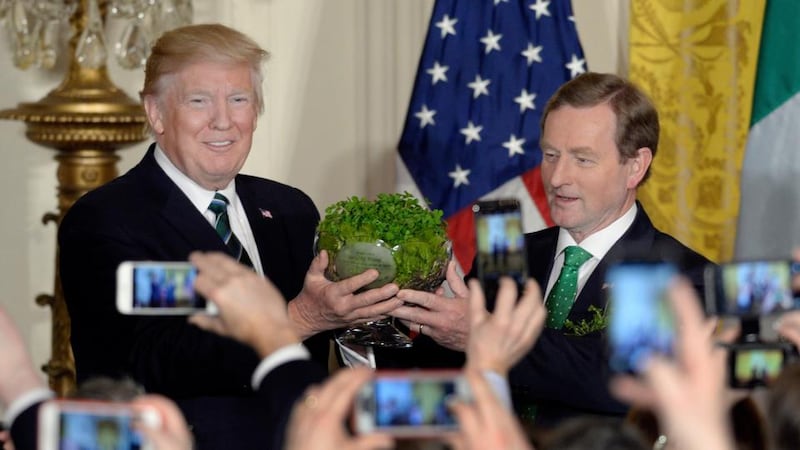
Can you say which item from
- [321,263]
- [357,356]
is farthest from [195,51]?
[357,356]

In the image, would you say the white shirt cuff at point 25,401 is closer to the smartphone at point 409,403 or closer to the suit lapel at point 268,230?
the smartphone at point 409,403

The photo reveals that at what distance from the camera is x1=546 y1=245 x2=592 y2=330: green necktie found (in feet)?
10.1

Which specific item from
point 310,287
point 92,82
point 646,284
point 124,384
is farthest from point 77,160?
point 646,284

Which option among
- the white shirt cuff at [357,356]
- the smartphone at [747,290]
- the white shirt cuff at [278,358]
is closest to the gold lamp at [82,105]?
the white shirt cuff at [357,356]

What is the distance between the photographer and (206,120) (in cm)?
306

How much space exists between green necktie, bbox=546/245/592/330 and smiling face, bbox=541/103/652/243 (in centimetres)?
8

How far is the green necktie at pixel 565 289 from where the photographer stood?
10.1ft

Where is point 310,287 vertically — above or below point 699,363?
below

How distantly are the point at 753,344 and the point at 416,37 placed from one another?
11.8 feet

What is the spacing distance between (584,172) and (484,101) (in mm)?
1719

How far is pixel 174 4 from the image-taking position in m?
4.74

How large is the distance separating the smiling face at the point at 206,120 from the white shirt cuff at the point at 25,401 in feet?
4.16

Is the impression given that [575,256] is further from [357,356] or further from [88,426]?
[88,426]

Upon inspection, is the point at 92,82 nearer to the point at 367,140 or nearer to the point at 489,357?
the point at 367,140
